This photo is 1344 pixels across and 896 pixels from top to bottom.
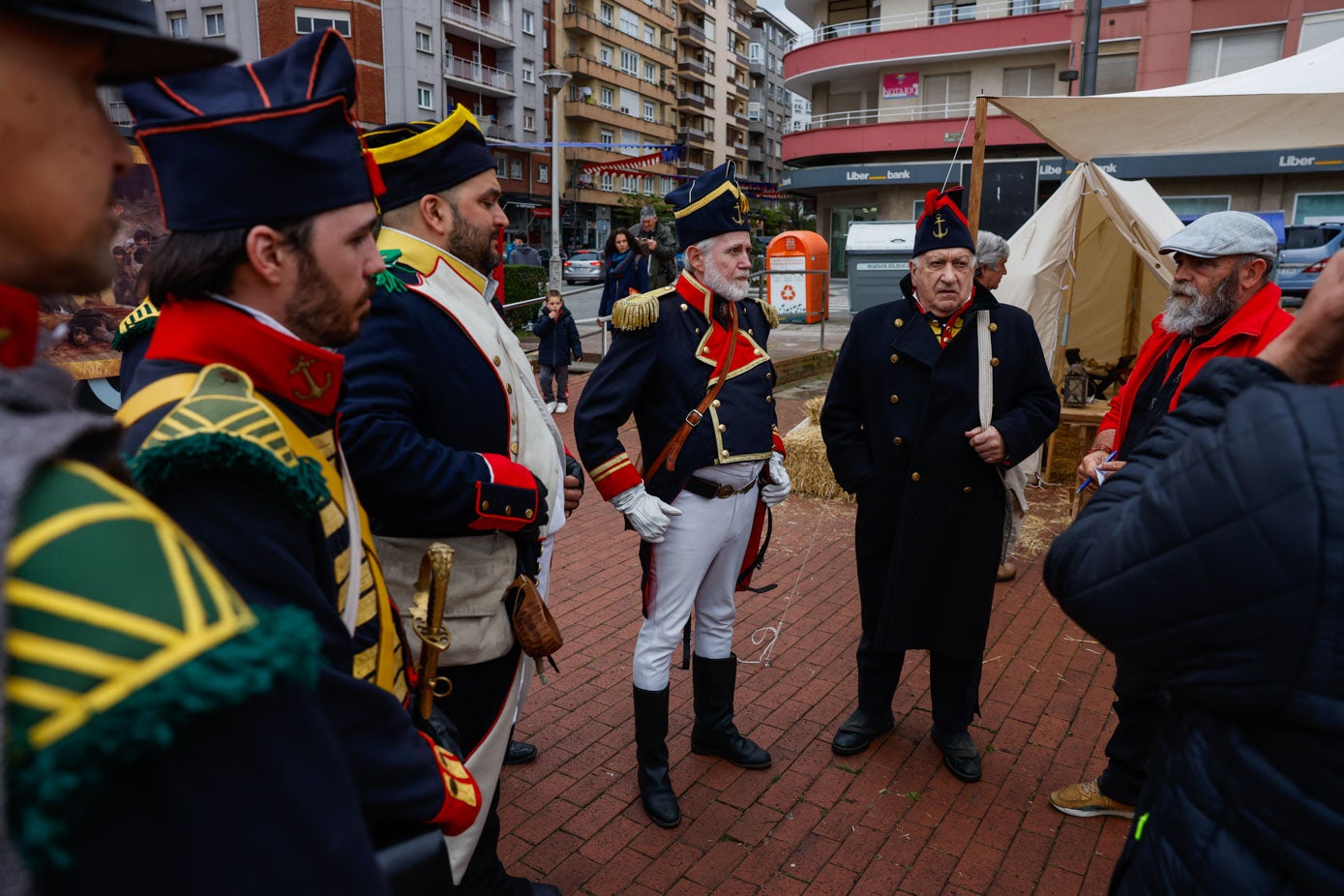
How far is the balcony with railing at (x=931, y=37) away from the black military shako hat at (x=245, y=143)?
3463 centimetres

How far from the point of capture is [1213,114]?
19.7 ft

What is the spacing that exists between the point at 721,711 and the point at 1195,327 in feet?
7.99

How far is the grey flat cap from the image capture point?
3.35m

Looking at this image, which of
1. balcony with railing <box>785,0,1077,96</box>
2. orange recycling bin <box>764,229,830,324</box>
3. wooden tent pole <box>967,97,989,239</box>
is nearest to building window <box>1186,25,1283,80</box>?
balcony with railing <box>785,0,1077,96</box>

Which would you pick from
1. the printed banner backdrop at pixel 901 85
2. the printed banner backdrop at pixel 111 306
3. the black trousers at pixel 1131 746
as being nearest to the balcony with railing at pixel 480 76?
the printed banner backdrop at pixel 901 85

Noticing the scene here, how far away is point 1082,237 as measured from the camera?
9.02 meters

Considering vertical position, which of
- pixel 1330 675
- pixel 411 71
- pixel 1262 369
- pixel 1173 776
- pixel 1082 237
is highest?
pixel 411 71

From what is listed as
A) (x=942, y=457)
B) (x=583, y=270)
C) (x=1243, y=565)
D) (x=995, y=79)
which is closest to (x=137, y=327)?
(x=1243, y=565)

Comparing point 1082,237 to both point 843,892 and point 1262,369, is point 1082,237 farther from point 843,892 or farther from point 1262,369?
point 1262,369

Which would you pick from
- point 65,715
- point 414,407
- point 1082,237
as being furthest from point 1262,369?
point 1082,237

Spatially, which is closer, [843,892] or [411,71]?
[843,892]

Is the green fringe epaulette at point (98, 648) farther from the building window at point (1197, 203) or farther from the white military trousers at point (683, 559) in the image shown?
the building window at point (1197, 203)

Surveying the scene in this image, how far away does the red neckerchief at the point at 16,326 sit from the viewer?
0.75 metres

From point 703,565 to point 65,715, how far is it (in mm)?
2914
